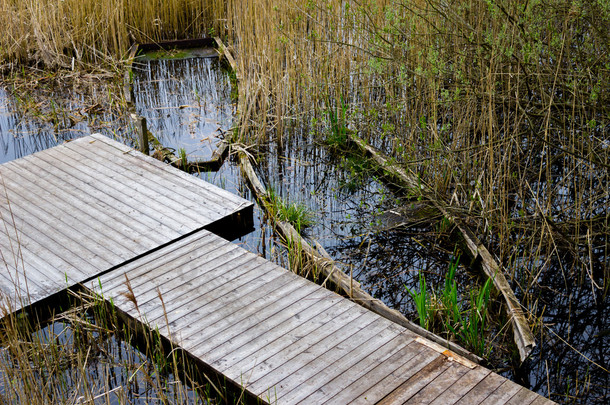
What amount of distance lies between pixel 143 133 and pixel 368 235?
6.41 feet

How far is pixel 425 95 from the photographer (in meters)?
4.68

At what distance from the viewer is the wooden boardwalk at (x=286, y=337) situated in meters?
2.72

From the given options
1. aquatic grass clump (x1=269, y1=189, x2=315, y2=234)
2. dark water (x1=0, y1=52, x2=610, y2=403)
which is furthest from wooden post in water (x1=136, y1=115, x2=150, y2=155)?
aquatic grass clump (x1=269, y1=189, x2=315, y2=234)

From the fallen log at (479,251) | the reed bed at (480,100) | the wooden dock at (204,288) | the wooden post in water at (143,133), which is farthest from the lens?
the wooden post in water at (143,133)

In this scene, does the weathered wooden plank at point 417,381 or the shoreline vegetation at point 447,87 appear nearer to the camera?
the weathered wooden plank at point 417,381

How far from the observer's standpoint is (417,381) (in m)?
2.77

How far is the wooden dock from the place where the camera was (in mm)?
2762

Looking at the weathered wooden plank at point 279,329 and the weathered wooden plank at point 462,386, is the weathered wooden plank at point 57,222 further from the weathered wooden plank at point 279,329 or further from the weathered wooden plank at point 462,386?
the weathered wooden plank at point 462,386

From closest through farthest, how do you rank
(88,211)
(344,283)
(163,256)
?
(344,283) < (163,256) < (88,211)

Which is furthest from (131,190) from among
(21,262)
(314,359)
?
(314,359)

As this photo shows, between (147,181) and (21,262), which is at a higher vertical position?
(147,181)

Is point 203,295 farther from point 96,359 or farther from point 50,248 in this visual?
point 50,248

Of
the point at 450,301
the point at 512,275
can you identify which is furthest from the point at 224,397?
the point at 512,275

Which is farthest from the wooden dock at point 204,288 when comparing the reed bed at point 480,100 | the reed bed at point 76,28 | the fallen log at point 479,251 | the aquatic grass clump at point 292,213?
the reed bed at point 76,28
